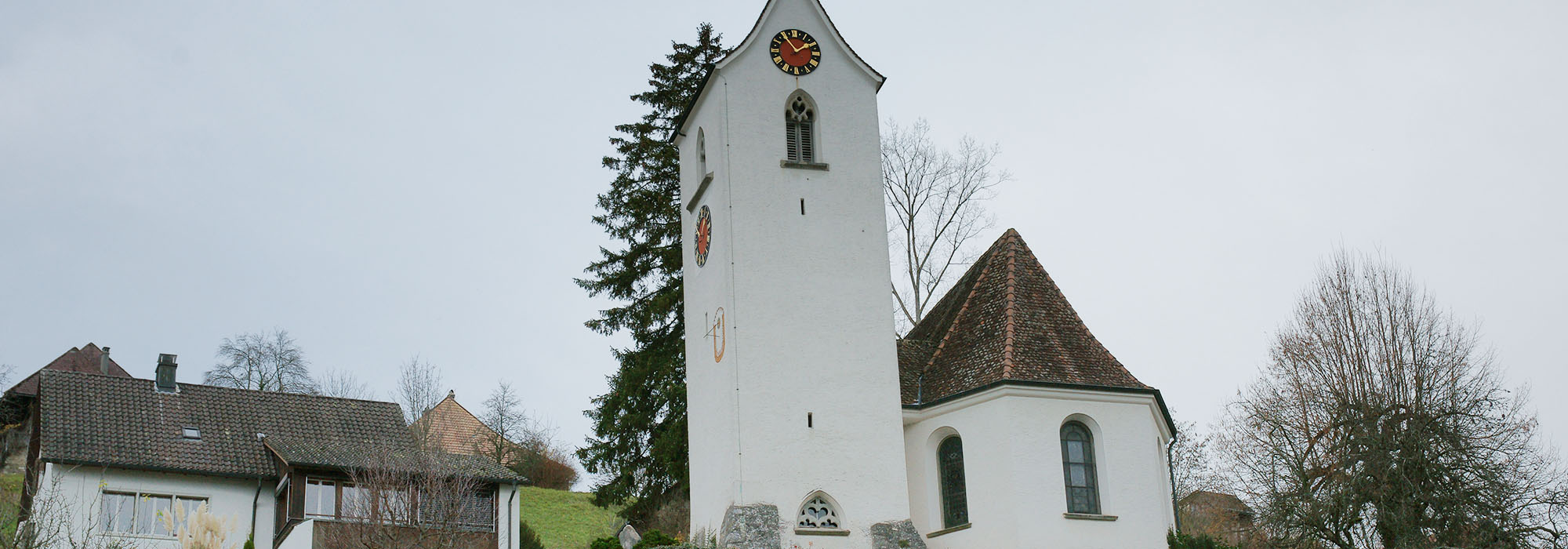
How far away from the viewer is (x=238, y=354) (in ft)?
196

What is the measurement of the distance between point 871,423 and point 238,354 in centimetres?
4135

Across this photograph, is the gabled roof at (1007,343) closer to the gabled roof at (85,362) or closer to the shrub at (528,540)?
the shrub at (528,540)

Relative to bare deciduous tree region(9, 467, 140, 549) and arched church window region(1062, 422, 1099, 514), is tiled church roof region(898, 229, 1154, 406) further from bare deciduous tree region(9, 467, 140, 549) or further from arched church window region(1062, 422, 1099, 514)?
bare deciduous tree region(9, 467, 140, 549)

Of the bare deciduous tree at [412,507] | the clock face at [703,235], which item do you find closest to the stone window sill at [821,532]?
the clock face at [703,235]

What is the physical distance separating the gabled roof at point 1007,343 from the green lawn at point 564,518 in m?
18.7

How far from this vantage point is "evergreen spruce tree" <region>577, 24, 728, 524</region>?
34.7 metres

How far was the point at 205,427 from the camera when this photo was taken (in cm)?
3569

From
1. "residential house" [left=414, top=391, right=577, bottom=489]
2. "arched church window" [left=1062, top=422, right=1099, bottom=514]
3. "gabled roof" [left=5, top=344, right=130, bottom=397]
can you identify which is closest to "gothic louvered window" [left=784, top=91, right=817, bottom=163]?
"arched church window" [left=1062, top=422, right=1099, bottom=514]

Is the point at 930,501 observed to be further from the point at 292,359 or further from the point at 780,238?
the point at 292,359

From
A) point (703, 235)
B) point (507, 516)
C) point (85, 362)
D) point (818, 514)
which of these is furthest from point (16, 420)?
point (818, 514)

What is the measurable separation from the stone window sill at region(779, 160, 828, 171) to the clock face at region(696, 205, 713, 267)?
198 cm

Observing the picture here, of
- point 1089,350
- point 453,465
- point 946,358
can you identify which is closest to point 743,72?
point 946,358

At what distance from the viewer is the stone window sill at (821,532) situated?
1014 inches

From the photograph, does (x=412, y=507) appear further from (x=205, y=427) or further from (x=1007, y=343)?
(x=1007, y=343)
